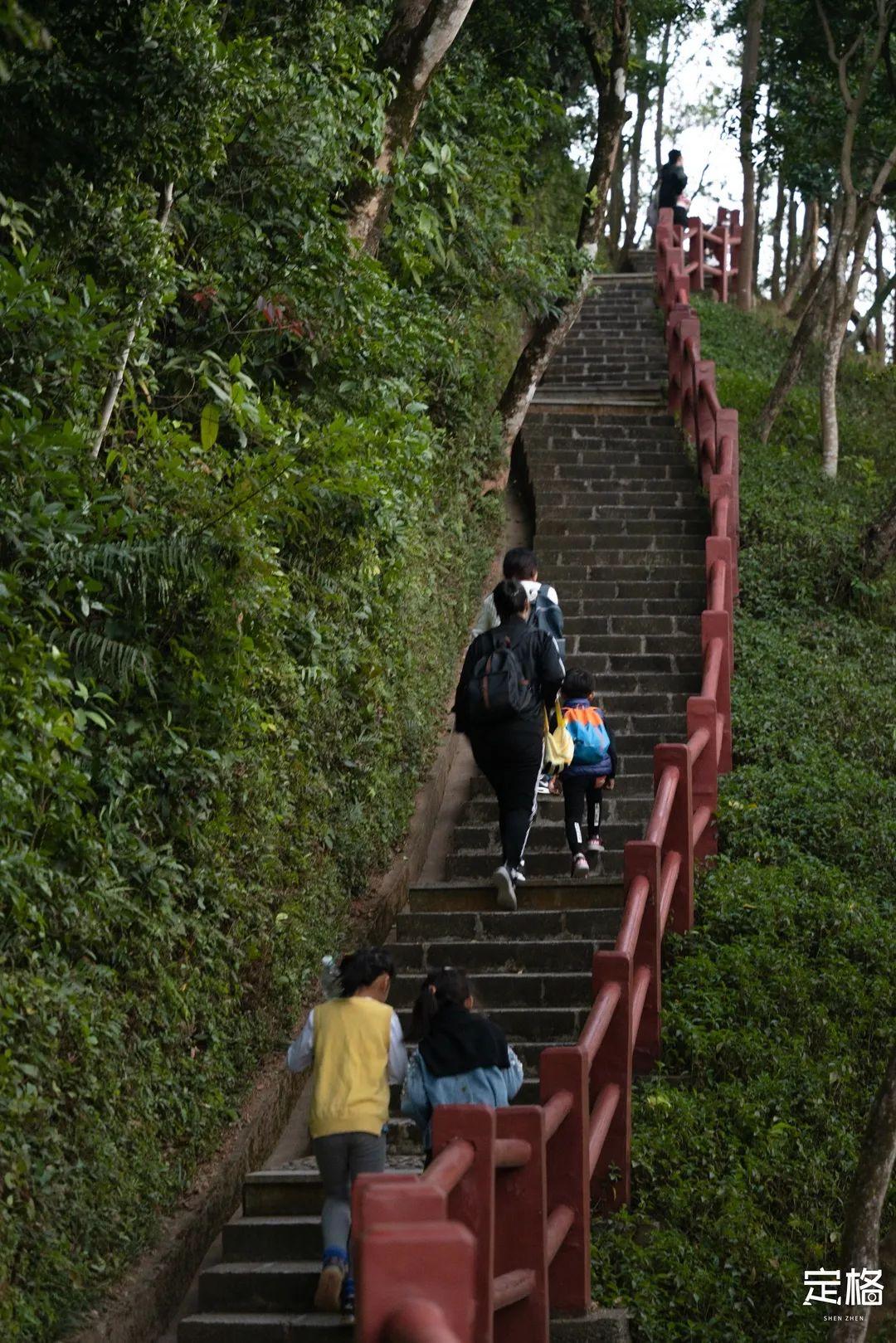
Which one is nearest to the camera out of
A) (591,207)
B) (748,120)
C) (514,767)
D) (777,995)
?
(777,995)

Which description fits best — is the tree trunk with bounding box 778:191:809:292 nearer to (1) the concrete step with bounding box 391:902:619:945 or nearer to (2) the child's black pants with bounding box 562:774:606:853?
(2) the child's black pants with bounding box 562:774:606:853

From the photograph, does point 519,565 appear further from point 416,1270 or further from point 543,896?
point 416,1270

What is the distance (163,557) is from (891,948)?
4.54 meters

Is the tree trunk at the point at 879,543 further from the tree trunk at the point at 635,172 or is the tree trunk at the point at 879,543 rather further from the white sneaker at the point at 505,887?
the tree trunk at the point at 635,172

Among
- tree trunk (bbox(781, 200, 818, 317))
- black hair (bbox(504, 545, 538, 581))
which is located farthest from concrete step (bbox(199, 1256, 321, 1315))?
tree trunk (bbox(781, 200, 818, 317))

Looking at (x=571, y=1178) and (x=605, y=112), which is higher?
(x=605, y=112)

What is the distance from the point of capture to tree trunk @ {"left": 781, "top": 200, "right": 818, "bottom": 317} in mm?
27469

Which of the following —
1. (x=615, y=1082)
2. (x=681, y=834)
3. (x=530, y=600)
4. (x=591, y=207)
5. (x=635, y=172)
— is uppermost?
(x=635, y=172)

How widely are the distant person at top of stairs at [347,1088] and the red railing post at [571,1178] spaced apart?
57 cm

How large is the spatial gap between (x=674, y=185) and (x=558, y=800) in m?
19.1

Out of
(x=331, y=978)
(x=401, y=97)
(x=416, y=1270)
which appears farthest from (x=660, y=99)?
(x=416, y=1270)

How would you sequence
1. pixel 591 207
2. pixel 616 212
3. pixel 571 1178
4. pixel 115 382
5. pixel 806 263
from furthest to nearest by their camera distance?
pixel 616 212 → pixel 806 263 → pixel 591 207 → pixel 115 382 → pixel 571 1178

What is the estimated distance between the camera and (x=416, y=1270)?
3.22 meters

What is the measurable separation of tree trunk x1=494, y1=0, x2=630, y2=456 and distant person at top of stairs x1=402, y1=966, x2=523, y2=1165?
30.1 feet
